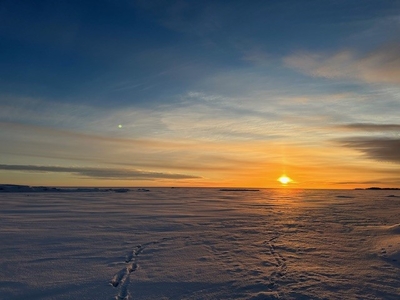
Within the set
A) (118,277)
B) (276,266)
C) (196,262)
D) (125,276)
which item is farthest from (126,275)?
(276,266)

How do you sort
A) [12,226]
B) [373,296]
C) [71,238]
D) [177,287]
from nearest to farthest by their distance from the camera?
[373,296] → [177,287] → [71,238] → [12,226]

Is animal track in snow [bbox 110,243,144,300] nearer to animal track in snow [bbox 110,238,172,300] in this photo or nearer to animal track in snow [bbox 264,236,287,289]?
A: animal track in snow [bbox 110,238,172,300]

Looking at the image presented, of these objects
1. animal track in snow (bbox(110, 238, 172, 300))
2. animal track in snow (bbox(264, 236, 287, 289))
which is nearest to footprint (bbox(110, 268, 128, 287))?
animal track in snow (bbox(110, 238, 172, 300))

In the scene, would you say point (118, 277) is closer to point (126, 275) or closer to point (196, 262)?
point (126, 275)

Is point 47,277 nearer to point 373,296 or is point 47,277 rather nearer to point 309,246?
point 373,296

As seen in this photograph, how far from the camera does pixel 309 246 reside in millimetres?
9375

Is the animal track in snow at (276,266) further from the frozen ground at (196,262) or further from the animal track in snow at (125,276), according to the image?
the animal track in snow at (125,276)

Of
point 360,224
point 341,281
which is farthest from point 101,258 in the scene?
point 360,224

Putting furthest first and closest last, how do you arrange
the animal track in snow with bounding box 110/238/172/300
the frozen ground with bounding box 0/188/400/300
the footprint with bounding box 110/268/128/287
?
the footprint with bounding box 110/268/128/287
the frozen ground with bounding box 0/188/400/300
the animal track in snow with bounding box 110/238/172/300

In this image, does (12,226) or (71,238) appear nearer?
(71,238)

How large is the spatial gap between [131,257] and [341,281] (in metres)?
4.87

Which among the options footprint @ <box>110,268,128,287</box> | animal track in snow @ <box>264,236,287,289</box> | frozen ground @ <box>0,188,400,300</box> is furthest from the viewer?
animal track in snow @ <box>264,236,287,289</box>

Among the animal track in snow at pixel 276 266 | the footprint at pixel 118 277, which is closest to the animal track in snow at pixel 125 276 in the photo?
the footprint at pixel 118 277

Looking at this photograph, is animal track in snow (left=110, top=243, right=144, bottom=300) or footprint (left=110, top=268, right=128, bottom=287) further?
footprint (left=110, top=268, right=128, bottom=287)
